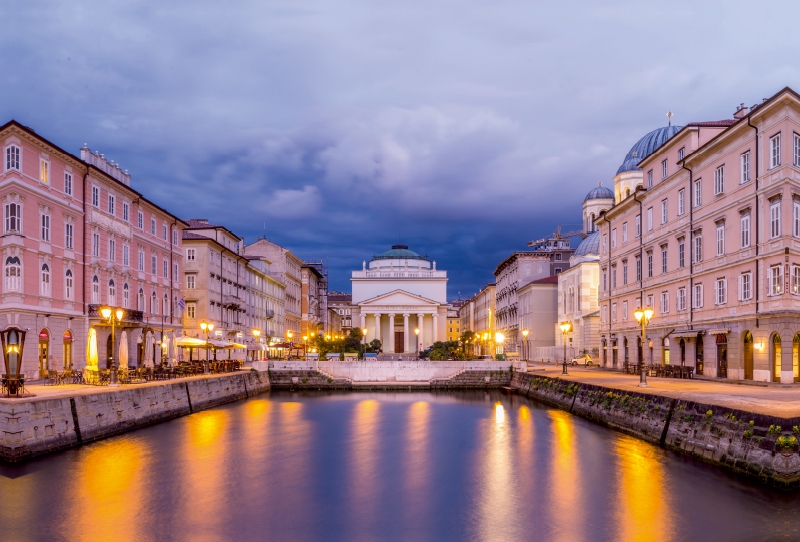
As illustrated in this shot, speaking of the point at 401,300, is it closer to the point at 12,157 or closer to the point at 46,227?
the point at 46,227

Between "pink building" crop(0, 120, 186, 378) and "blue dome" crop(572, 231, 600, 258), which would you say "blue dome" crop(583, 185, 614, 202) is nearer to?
"blue dome" crop(572, 231, 600, 258)

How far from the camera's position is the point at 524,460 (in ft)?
81.9

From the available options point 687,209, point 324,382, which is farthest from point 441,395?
point 687,209

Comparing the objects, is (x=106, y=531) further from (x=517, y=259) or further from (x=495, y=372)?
(x=517, y=259)

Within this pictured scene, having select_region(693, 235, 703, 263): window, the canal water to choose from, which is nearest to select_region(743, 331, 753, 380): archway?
select_region(693, 235, 703, 263): window

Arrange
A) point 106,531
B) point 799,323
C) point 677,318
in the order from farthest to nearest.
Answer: point 677,318, point 799,323, point 106,531

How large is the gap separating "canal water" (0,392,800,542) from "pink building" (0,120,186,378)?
11.9 meters

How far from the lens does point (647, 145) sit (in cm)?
6506

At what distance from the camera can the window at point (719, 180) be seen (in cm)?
3778

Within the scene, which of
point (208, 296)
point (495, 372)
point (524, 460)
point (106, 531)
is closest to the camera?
point (106, 531)

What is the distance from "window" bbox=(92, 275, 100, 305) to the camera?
44094 millimetres

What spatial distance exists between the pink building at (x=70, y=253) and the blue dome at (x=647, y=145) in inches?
1812

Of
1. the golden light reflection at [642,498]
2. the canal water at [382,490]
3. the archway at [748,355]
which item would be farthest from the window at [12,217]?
the archway at [748,355]

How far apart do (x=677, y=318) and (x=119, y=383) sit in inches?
1382
